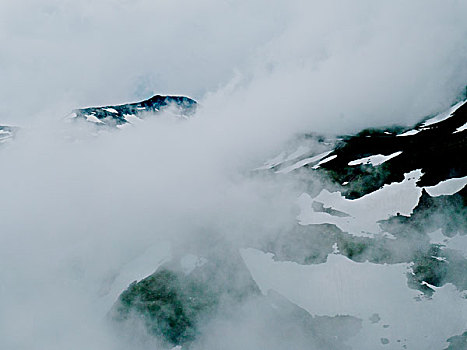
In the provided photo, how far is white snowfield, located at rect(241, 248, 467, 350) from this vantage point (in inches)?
2008

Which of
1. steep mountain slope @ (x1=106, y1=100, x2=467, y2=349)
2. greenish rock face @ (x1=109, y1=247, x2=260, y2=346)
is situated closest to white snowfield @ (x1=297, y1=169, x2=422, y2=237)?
steep mountain slope @ (x1=106, y1=100, x2=467, y2=349)

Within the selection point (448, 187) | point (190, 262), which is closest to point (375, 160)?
point (448, 187)

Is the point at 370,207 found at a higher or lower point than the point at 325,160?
lower

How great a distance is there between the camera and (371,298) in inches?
2277

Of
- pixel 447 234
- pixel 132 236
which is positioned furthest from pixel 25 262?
pixel 447 234

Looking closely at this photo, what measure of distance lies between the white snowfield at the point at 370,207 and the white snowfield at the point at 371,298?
26.0 feet

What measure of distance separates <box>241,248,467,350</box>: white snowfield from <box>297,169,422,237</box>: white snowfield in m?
7.91

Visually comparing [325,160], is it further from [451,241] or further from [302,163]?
[451,241]

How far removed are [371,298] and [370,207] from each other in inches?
829

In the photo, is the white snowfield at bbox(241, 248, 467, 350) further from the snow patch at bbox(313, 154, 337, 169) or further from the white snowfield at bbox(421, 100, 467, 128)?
the white snowfield at bbox(421, 100, 467, 128)

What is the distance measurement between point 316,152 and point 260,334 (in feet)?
194

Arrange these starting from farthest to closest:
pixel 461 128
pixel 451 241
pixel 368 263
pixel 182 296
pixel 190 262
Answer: pixel 461 128 → pixel 190 262 → pixel 182 296 → pixel 368 263 → pixel 451 241

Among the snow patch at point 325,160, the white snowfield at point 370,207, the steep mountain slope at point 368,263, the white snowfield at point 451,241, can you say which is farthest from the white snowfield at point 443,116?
the white snowfield at point 451,241

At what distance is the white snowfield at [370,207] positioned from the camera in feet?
233
